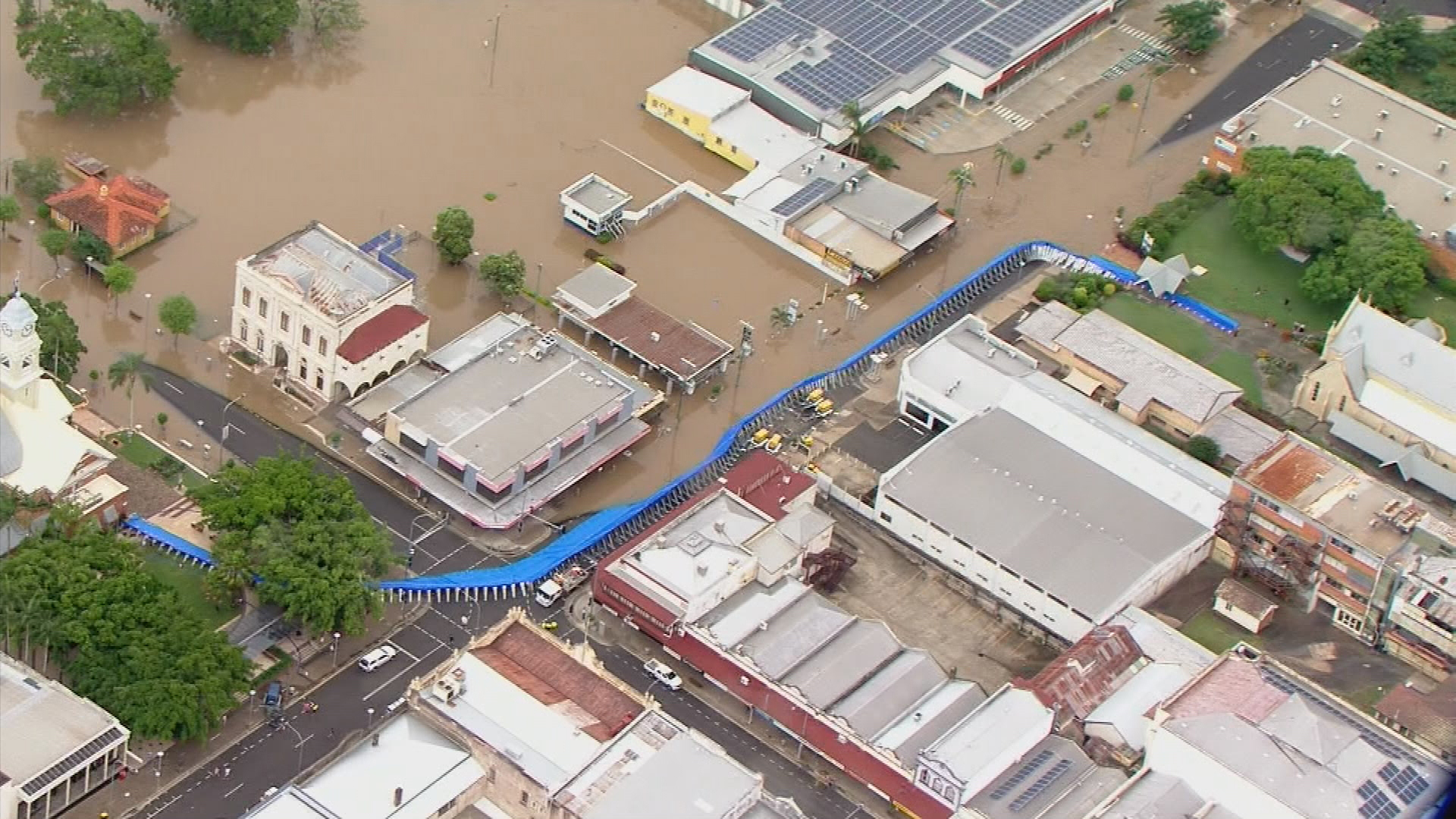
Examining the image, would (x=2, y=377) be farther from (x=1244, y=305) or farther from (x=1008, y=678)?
(x=1244, y=305)

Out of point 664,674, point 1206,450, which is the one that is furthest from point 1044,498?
point 664,674

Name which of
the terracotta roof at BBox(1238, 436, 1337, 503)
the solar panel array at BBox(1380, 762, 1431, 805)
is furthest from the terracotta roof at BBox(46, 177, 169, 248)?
the solar panel array at BBox(1380, 762, 1431, 805)

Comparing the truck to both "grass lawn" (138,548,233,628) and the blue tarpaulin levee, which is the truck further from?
the blue tarpaulin levee

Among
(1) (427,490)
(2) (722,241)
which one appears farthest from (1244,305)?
(1) (427,490)

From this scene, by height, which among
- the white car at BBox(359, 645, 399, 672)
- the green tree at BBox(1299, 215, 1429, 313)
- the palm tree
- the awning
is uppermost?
the green tree at BBox(1299, 215, 1429, 313)

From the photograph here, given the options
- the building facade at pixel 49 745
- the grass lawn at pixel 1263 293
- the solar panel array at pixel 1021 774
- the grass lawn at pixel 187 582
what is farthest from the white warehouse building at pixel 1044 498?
the building facade at pixel 49 745

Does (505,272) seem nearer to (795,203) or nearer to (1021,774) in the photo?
(795,203)
